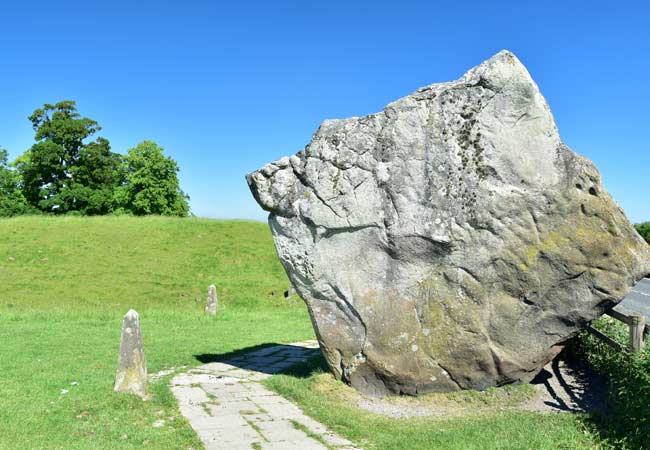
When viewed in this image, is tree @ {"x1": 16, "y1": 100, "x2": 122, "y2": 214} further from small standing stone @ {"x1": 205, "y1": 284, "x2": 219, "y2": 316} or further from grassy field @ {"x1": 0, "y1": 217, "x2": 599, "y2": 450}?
small standing stone @ {"x1": 205, "y1": 284, "x2": 219, "y2": 316}

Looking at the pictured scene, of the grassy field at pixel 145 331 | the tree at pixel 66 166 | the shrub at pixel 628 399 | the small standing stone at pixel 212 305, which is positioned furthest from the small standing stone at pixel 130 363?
the tree at pixel 66 166

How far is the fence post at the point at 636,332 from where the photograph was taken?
8391mm

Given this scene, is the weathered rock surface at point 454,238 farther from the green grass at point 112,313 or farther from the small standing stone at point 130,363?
the green grass at point 112,313

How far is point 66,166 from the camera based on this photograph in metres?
A: 56.3

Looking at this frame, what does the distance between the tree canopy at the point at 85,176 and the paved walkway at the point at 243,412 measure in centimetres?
4857

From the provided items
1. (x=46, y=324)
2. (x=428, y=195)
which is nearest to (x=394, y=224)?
(x=428, y=195)

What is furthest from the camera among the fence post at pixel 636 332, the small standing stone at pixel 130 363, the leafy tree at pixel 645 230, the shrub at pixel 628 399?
the leafy tree at pixel 645 230

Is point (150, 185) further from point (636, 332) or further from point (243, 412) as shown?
point (636, 332)

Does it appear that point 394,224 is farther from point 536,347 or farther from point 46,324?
point 46,324

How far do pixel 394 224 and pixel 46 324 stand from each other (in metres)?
15.2

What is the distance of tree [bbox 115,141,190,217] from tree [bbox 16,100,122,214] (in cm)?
210

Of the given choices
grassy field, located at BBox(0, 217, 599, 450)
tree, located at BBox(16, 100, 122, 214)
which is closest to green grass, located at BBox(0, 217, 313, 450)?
grassy field, located at BBox(0, 217, 599, 450)

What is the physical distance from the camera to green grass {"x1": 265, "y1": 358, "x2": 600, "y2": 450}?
7344mm

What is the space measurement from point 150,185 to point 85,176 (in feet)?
22.5
